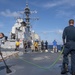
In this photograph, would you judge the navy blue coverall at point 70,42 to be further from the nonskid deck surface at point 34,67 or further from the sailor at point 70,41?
the nonskid deck surface at point 34,67

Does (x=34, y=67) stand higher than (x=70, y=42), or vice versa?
(x=70, y=42)

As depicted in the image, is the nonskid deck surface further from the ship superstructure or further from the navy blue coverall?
the ship superstructure

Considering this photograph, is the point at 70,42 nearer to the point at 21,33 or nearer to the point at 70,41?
the point at 70,41

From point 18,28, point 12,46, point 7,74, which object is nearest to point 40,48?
point 12,46

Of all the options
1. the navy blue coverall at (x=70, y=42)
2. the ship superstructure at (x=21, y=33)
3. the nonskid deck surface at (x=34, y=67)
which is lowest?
the nonskid deck surface at (x=34, y=67)

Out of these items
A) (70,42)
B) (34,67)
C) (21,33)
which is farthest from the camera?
(21,33)

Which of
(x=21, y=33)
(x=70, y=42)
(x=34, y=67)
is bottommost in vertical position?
(x=34, y=67)

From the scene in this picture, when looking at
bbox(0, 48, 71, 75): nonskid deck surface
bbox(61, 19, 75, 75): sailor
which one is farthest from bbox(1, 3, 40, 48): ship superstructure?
bbox(61, 19, 75, 75): sailor

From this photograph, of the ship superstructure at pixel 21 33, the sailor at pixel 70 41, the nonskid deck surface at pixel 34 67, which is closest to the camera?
the sailor at pixel 70 41

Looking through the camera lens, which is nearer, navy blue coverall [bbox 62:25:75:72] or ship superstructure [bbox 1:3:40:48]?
navy blue coverall [bbox 62:25:75:72]

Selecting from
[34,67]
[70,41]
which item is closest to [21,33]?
[34,67]

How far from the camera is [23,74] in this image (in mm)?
9734

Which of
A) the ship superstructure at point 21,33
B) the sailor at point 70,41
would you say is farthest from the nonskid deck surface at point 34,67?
the ship superstructure at point 21,33

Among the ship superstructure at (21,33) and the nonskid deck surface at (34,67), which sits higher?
the ship superstructure at (21,33)
